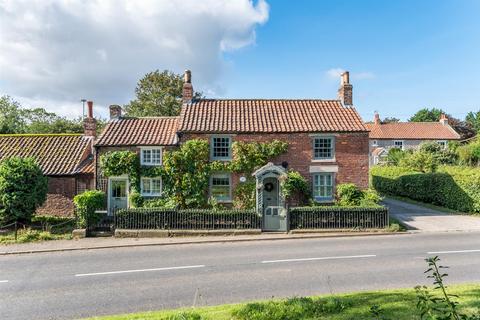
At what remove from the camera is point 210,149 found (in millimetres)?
22344

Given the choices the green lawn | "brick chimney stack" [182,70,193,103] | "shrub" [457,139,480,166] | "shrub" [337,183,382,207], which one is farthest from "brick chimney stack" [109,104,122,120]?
"shrub" [457,139,480,166]

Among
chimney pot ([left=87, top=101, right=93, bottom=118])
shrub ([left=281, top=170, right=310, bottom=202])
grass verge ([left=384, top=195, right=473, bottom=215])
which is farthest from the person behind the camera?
chimney pot ([left=87, top=101, right=93, bottom=118])

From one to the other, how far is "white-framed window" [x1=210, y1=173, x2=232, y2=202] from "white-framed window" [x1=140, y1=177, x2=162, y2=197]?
11.6ft

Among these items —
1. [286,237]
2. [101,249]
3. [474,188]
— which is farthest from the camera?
[474,188]

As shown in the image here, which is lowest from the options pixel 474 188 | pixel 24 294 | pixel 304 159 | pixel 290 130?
pixel 24 294

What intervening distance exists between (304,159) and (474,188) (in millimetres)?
12687

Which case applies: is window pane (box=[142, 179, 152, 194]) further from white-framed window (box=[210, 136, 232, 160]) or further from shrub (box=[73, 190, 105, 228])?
white-framed window (box=[210, 136, 232, 160])

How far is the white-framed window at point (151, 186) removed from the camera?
22.2 metres

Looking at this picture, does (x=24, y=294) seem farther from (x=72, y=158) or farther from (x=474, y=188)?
(x=474, y=188)

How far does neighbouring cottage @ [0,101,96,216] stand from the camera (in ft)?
74.2

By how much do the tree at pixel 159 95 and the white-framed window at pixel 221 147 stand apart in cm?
2575

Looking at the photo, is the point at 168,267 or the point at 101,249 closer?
the point at 168,267

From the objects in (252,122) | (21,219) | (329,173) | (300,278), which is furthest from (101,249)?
(329,173)

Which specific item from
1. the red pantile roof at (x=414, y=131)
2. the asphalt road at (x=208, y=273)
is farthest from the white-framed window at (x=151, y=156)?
the red pantile roof at (x=414, y=131)
